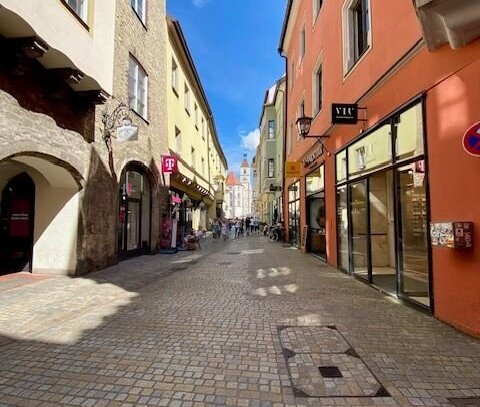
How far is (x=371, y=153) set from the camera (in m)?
7.36

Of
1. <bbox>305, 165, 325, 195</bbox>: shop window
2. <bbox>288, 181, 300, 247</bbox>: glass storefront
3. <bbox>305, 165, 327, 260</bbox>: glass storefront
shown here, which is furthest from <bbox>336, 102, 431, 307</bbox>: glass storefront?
<bbox>288, 181, 300, 247</bbox>: glass storefront

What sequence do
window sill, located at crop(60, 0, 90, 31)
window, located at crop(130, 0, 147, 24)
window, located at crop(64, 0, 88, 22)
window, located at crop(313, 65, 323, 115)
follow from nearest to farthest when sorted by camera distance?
window sill, located at crop(60, 0, 90, 31)
window, located at crop(64, 0, 88, 22)
window, located at crop(130, 0, 147, 24)
window, located at crop(313, 65, 323, 115)

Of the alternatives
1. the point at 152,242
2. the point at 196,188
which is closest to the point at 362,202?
the point at 152,242

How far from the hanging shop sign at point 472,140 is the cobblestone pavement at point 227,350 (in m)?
2.20

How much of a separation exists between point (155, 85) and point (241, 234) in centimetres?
1865

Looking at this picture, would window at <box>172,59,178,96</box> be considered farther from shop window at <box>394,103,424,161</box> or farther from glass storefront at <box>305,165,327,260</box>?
shop window at <box>394,103,424,161</box>

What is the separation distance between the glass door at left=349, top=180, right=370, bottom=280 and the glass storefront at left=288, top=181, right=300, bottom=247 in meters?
7.56

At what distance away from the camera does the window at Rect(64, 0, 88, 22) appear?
317 inches

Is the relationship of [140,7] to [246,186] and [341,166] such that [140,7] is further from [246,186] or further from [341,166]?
[246,186]

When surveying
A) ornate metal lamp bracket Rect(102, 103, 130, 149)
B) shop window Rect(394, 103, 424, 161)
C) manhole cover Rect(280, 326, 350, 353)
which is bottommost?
manhole cover Rect(280, 326, 350, 353)

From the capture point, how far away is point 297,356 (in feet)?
12.6

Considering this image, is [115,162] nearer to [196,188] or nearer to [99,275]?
[99,275]

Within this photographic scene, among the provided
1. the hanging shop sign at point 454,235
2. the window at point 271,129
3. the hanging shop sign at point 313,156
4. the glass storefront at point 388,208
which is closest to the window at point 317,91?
the hanging shop sign at point 313,156

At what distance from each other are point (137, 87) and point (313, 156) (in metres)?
6.55
